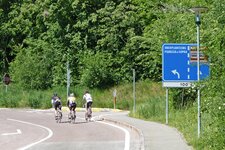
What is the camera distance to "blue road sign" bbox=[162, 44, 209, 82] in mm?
23266

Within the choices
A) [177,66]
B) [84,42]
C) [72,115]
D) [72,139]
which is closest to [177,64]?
[177,66]

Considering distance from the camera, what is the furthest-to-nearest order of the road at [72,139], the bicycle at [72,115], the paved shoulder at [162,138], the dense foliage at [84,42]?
1. the dense foliage at [84,42]
2. the bicycle at [72,115]
3. the road at [72,139]
4. the paved shoulder at [162,138]

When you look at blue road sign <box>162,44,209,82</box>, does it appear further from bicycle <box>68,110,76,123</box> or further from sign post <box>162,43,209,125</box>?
bicycle <box>68,110,76,123</box>

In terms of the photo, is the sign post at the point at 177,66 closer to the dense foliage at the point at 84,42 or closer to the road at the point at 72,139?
the road at the point at 72,139

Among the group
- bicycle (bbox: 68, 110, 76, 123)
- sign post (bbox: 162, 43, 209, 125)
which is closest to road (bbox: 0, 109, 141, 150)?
sign post (bbox: 162, 43, 209, 125)

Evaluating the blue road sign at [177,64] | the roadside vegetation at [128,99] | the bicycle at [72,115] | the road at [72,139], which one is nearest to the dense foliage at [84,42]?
the roadside vegetation at [128,99]

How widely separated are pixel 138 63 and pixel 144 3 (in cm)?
617

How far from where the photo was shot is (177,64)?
78.3 ft

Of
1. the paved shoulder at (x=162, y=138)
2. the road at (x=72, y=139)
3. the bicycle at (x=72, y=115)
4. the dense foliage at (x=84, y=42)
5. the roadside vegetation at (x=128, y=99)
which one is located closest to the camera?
the paved shoulder at (x=162, y=138)

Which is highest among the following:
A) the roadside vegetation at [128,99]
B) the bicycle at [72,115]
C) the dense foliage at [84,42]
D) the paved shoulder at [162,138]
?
the dense foliage at [84,42]

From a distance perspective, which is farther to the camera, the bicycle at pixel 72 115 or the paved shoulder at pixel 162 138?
the bicycle at pixel 72 115

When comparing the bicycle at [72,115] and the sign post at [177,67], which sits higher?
the sign post at [177,67]

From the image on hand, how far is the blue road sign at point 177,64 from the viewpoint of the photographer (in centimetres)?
2327

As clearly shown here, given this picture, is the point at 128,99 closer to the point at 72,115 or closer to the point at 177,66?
the point at 72,115
